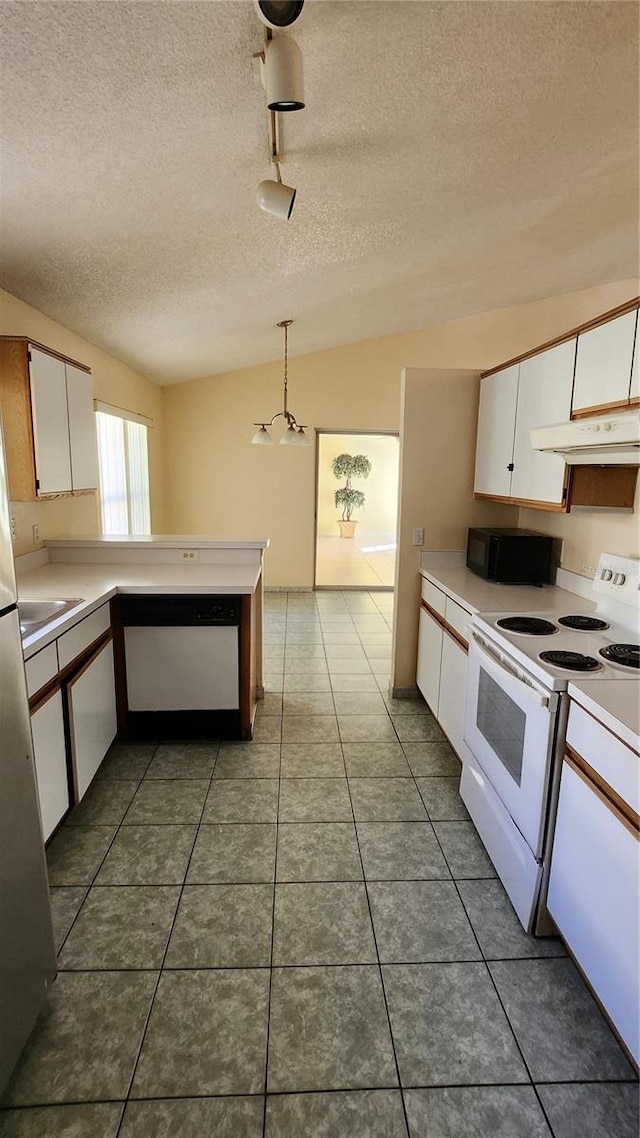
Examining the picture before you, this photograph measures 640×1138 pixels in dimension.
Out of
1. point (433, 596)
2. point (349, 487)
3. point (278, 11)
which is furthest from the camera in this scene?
point (349, 487)

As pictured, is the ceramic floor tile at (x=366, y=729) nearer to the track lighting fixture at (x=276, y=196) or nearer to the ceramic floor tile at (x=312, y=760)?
the ceramic floor tile at (x=312, y=760)

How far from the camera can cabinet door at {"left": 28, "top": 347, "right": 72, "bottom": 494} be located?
2.38 metres

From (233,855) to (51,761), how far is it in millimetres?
776

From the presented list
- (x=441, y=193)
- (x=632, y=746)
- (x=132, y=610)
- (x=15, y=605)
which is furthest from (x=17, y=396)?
(x=632, y=746)

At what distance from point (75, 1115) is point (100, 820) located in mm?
1132

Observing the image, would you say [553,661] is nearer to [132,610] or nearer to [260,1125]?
[260,1125]

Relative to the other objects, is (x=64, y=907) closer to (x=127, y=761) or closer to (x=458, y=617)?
(x=127, y=761)

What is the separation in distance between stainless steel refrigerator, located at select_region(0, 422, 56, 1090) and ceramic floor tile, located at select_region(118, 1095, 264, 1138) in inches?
13.0

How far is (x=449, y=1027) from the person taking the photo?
1.46 meters

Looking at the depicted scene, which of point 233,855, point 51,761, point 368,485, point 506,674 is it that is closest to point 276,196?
point 506,674

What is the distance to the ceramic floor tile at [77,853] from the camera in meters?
1.99

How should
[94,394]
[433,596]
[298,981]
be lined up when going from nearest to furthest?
[298,981] → [433,596] → [94,394]

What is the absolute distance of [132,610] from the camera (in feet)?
8.97

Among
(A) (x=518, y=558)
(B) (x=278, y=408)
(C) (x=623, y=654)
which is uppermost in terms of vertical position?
(B) (x=278, y=408)
